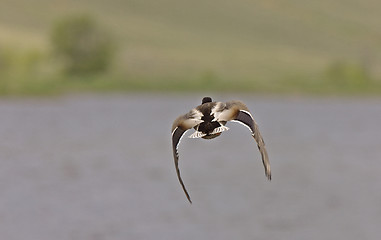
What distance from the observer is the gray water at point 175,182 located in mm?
50250

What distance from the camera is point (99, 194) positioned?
62.5 meters

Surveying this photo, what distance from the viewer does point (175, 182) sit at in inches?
2776

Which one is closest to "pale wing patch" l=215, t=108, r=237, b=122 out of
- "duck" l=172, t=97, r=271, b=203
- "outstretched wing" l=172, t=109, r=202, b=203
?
"duck" l=172, t=97, r=271, b=203

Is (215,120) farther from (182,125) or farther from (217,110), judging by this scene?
(182,125)

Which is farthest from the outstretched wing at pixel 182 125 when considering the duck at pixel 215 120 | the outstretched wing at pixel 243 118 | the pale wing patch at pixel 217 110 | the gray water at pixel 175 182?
the gray water at pixel 175 182

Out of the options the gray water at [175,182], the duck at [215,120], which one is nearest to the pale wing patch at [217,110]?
the duck at [215,120]

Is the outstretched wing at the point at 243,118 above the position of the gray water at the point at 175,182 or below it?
above

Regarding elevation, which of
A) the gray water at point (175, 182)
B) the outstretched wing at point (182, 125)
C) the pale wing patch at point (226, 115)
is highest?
the pale wing patch at point (226, 115)

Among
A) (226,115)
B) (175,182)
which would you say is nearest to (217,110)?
(226,115)

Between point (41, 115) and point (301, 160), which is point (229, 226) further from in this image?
point (41, 115)

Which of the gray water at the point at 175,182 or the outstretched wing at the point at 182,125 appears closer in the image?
the outstretched wing at the point at 182,125

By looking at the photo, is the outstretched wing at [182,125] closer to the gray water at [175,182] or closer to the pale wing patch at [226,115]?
the pale wing patch at [226,115]

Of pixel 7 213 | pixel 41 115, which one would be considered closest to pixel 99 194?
pixel 7 213

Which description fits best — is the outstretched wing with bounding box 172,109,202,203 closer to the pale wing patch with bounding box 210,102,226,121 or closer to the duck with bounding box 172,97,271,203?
the duck with bounding box 172,97,271,203
